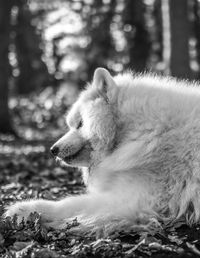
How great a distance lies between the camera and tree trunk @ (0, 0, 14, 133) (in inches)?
623

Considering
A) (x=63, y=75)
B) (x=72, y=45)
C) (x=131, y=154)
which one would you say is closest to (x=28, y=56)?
(x=63, y=75)

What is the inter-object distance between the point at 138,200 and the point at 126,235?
1.00 feet

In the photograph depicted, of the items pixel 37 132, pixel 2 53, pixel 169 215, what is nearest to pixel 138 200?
pixel 169 215

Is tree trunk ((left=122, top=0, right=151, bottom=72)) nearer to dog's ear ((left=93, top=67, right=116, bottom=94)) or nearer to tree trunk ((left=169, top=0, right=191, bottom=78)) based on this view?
tree trunk ((left=169, top=0, right=191, bottom=78))

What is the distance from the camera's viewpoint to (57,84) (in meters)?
25.2

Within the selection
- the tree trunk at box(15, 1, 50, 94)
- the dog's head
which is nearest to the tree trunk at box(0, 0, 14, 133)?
the tree trunk at box(15, 1, 50, 94)

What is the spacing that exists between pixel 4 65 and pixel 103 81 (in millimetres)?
11895

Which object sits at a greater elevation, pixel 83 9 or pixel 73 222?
pixel 83 9

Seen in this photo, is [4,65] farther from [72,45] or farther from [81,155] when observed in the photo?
[81,155]

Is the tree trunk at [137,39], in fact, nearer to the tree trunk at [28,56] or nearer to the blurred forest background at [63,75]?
the blurred forest background at [63,75]

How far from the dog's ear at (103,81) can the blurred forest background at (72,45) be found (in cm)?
600

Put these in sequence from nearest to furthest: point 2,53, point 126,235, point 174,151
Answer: point 126,235, point 174,151, point 2,53

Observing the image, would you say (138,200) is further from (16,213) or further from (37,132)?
(37,132)

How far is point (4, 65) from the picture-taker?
16.2m
